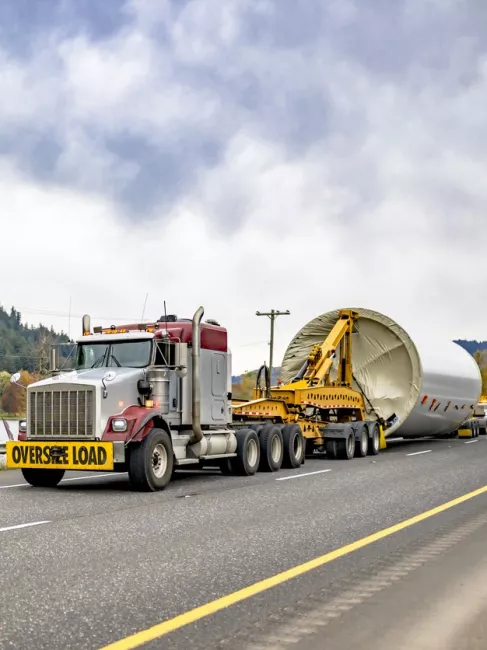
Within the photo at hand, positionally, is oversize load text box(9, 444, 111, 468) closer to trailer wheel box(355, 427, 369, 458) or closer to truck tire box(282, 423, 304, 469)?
truck tire box(282, 423, 304, 469)

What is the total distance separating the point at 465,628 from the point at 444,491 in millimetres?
8170

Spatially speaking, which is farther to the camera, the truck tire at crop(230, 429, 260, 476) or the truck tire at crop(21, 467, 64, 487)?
the truck tire at crop(230, 429, 260, 476)

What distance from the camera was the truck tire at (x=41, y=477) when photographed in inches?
571

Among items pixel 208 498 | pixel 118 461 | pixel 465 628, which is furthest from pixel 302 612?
pixel 118 461

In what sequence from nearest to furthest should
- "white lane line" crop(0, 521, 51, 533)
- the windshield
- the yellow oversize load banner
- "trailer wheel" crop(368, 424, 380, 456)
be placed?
"white lane line" crop(0, 521, 51, 533)
the yellow oversize load banner
the windshield
"trailer wheel" crop(368, 424, 380, 456)

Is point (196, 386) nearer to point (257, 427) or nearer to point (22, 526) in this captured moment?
point (257, 427)

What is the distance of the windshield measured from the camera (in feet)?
48.4

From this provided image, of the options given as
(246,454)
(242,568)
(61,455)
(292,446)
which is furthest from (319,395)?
(242,568)

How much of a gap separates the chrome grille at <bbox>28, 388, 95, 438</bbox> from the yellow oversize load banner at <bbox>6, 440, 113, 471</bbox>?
0.25 meters

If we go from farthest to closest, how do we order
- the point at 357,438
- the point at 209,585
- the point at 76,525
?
the point at 357,438 < the point at 76,525 < the point at 209,585

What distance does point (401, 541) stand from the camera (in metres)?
8.44

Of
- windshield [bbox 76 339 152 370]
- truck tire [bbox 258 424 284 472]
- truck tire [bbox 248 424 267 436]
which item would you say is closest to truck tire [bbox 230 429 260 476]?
truck tire [bbox 258 424 284 472]

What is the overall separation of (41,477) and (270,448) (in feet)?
17.5

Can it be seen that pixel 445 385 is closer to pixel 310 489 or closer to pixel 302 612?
pixel 310 489
